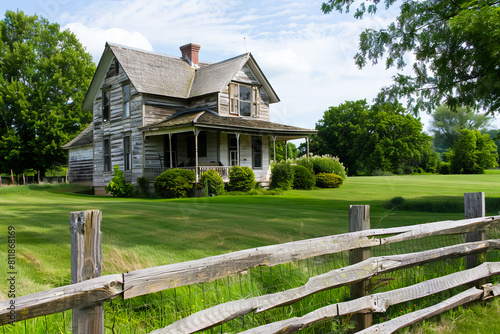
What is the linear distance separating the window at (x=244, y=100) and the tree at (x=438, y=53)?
9.96 m

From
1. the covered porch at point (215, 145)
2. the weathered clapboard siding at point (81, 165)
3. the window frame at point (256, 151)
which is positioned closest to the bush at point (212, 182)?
the covered porch at point (215, 145)

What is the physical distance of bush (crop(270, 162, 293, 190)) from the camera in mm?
24375

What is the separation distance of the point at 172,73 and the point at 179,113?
2.96m

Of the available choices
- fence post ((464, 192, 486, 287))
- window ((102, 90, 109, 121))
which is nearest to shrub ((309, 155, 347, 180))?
window ((102, 90, 109, 121))

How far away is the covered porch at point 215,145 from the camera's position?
73.0ft

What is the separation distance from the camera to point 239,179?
21938 millimetres

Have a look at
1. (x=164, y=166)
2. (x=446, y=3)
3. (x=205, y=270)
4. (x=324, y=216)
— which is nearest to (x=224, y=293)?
(x=205, y=270)

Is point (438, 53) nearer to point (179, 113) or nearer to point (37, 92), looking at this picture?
point (179, 113)

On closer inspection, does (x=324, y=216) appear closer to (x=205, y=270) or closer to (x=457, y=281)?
(x=457, y=281)

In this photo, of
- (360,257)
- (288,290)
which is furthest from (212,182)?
(288,290)

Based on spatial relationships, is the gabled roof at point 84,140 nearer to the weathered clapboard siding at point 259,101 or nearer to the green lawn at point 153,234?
the weathered clapboard siding at point 259,101

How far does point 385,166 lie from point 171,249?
173 ft

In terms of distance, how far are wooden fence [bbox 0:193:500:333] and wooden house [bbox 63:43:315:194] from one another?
17215 mm

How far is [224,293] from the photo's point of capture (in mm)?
4363
